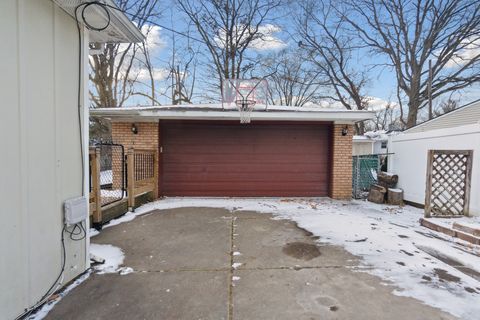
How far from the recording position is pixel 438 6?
1420cm

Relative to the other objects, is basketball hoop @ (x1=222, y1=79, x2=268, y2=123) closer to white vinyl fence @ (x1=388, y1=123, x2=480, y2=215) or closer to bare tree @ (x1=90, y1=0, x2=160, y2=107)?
white vinyl fence @ (x1=388, y1=123, x2=480, y2=215)

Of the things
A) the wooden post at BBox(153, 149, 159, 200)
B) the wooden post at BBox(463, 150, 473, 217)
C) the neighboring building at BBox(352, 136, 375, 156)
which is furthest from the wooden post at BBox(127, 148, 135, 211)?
the neighboring building at BBox(352, 136, 375, 156)

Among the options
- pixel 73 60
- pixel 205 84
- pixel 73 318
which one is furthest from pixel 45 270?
pixel 205 84

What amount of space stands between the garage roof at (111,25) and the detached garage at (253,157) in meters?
3.72

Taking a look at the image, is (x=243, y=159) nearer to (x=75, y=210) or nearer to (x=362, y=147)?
(x=75, y=210)

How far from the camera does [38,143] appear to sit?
207cm

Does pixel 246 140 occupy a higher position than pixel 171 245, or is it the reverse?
pixel 246 140

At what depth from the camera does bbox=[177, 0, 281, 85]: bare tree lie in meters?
15.3

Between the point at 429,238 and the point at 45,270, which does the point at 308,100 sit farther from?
the point at 45,270

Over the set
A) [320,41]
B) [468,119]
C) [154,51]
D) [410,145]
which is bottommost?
[410,145]

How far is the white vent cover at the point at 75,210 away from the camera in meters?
2.40

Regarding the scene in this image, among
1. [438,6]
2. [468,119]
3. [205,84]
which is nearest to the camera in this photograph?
[468,119]

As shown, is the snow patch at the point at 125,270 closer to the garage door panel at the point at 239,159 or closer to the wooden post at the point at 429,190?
the garage door panel at the point at 239,159

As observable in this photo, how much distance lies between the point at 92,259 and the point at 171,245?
3.21 feet
